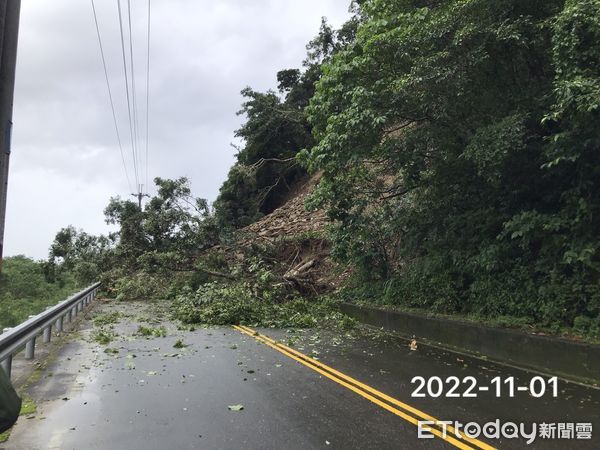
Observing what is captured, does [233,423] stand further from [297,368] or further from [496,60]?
[496,60]

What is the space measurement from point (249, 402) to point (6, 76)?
4338mm

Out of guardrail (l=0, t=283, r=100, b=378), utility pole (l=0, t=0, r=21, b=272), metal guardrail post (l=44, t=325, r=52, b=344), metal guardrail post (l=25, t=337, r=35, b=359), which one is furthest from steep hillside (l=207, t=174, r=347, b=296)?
utility pole (l=0, t=0, r=21, b=272)

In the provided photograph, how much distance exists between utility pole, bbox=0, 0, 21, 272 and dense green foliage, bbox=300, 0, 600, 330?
6715 mm

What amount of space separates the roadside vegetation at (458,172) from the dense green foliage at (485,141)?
0.11ft

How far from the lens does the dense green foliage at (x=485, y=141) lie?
321 inches

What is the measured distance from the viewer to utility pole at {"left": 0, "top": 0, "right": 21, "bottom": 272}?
3.91 m

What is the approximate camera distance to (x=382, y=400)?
6012mm

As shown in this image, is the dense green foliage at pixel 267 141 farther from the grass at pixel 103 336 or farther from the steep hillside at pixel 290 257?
the grass at pixel 103 336

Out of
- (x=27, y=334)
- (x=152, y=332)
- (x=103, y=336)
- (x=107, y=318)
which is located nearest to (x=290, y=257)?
(x=107, y=318)

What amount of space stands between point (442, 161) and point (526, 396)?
21.4 ft

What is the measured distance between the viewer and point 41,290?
24312 millimetres

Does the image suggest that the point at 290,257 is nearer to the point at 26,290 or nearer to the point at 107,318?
the point at 107,318

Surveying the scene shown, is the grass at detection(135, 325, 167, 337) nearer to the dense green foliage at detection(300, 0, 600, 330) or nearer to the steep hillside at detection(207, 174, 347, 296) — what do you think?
the dense green foliage at detection(300, 0, 600, 330)

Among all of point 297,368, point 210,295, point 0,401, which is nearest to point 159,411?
Result: point 297,368
